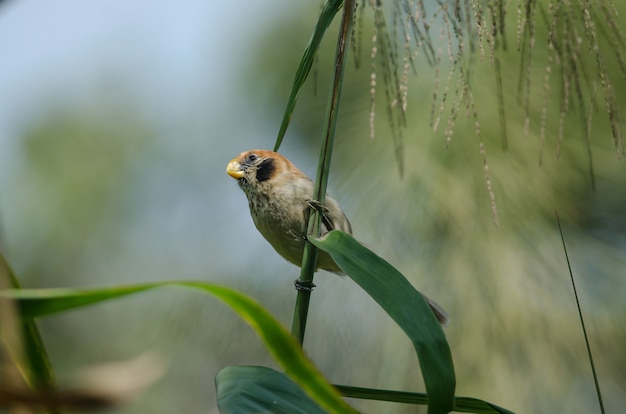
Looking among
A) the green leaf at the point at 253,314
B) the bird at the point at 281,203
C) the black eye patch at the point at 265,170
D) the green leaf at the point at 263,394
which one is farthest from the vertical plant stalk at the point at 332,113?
the black eye patch at the point at 265,170

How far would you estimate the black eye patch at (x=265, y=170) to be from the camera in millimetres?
1533

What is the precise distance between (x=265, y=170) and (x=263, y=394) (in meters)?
1.07

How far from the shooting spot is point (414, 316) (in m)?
0.52

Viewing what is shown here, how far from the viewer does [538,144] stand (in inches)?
122

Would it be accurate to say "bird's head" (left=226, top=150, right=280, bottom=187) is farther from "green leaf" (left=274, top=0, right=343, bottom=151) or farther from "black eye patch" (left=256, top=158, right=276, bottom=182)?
"green leaf" (left=274, top=0, right=343, bottom=151)

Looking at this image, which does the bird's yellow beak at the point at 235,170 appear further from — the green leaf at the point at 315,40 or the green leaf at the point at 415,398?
the green leaf at the point at 415,398

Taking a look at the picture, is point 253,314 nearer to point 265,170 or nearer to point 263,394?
point 263,394

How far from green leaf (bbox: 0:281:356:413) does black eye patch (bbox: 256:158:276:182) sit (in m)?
1.15

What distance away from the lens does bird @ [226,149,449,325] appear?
144 centimetres

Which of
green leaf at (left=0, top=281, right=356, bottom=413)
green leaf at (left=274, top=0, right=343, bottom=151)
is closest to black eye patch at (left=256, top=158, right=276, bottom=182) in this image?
green leaf at (left=274, top=0, right=343, bottom=151)

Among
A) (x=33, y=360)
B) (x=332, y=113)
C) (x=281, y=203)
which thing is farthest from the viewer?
(x=281, y=203)

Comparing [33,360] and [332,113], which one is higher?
[332,113]

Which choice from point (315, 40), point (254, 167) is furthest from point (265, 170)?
point (315, 40)

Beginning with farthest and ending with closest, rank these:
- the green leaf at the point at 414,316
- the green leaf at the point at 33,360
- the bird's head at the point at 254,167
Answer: the bird's head at the point at 254,167 < the green leaf at the point at 414,316 < the green leaf at the point at 33,360
